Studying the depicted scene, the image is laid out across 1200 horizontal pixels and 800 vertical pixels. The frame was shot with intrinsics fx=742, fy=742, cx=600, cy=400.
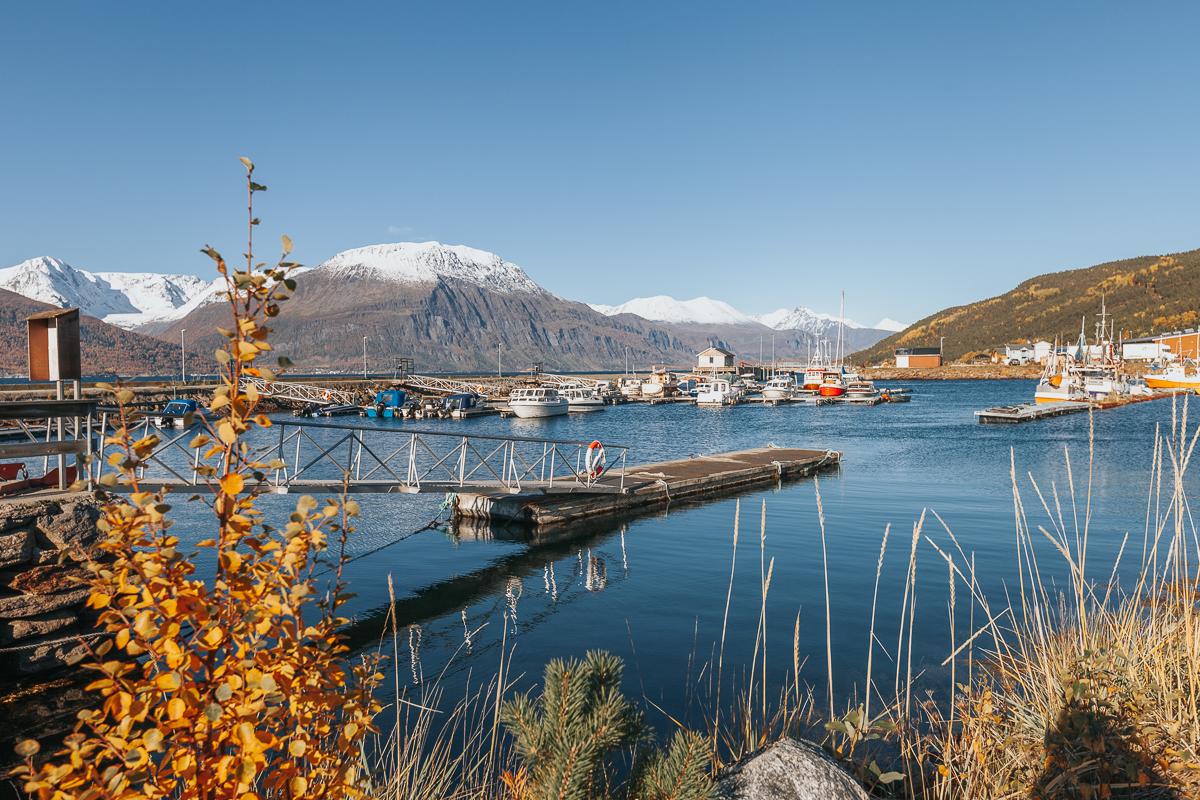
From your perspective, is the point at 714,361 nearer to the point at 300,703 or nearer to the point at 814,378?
the point at 814,378

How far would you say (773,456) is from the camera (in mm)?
33250

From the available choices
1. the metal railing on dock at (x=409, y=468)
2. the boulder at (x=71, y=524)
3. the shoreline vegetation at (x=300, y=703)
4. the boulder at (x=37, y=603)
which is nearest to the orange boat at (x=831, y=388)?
the metal railing on dock at (x=409, y=468)

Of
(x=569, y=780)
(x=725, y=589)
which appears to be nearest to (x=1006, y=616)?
(x=725, y=589)

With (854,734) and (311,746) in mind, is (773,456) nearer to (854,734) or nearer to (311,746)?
(854,734)

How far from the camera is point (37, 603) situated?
882cm

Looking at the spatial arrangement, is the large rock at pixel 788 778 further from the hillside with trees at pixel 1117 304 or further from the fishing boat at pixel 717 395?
the hillside with trees at pixel 1117 304

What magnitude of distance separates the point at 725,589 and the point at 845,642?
3.57 metres

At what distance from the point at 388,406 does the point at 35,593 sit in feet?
208

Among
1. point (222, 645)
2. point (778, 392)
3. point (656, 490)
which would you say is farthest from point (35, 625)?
point (778, 392)

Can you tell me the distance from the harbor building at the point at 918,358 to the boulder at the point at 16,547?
189 metres

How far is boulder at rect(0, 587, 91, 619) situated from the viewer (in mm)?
8633

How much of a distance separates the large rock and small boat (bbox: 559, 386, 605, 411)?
239ft

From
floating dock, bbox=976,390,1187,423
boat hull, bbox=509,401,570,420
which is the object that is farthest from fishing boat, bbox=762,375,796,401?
boat hull, bbox=509,401,570,420

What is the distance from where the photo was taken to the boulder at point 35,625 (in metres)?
8.69
